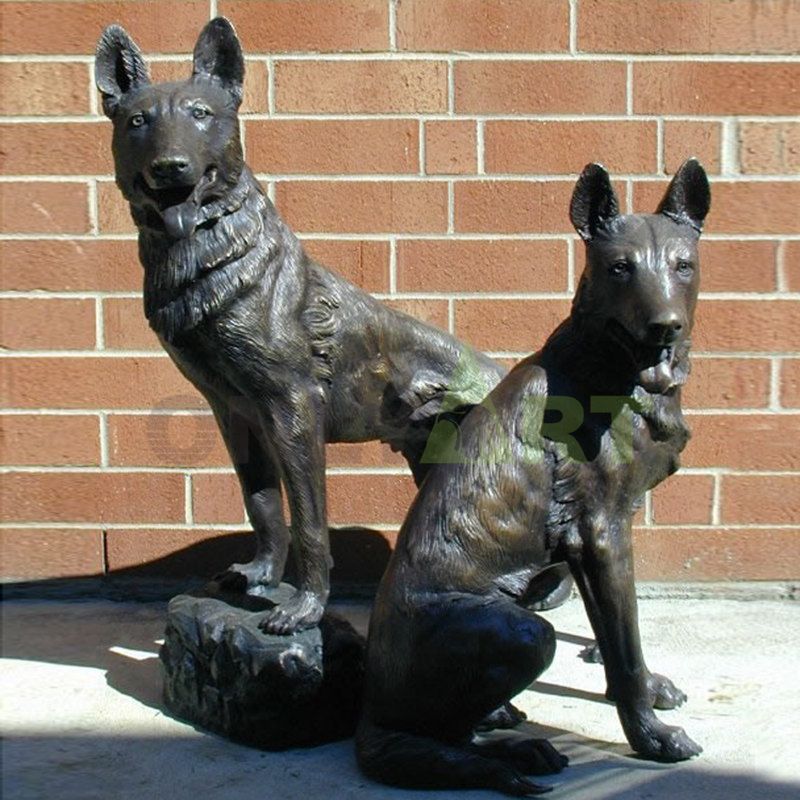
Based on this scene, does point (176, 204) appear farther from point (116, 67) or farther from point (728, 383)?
point (728, 383)

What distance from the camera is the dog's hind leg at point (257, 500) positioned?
3.65 meters

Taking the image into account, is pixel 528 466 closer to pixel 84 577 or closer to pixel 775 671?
pixel 775 671

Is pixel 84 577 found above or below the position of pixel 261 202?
below

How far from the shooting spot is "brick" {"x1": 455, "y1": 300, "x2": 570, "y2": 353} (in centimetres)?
452

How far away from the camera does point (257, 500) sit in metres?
3.72

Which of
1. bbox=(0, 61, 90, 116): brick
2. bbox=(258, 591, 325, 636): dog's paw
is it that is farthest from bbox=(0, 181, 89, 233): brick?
bbox=(258, 591, 325, 636): dog's paw

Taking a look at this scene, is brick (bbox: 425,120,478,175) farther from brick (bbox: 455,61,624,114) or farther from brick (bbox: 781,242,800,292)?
brick (bbox: 781,242,800,292)

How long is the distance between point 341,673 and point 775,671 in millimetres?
1505

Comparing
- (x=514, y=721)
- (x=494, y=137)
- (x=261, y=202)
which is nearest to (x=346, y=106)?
(x=494, y=137)

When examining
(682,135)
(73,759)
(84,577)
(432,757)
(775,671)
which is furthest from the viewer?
(84,577)

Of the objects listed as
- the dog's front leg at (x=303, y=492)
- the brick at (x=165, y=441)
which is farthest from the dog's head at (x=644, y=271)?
the brick at (x=165, y=441)

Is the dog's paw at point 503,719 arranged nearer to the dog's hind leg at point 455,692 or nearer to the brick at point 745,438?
the dog's hind leg at point 455,692

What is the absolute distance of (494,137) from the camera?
175 inches

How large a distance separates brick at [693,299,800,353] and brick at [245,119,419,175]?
1287 millimetres
